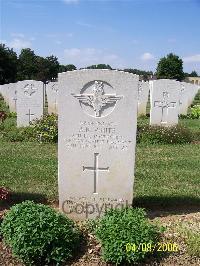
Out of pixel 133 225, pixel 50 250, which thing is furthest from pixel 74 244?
pixel 133 225

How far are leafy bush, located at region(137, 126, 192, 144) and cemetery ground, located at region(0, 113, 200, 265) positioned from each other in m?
0.39

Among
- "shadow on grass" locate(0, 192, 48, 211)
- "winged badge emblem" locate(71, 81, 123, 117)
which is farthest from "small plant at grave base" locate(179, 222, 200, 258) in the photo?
"shadow on grass" locate(0, 192, 48, 211)

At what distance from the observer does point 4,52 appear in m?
61.2

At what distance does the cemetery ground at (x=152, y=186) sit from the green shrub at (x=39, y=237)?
189 mm

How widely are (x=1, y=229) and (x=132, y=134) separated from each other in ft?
6.65

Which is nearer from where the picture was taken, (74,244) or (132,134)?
(74,244)

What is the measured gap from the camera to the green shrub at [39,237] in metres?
4.79

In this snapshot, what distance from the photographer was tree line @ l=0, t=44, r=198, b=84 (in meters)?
60.3

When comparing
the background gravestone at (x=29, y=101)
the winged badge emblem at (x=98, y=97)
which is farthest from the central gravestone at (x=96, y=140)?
the background gravestone at (x=29, y=101)

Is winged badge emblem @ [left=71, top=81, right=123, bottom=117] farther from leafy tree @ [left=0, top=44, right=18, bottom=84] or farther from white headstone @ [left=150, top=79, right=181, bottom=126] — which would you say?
leafy tree @ [left=0, top=44, right=18, bottom=84]

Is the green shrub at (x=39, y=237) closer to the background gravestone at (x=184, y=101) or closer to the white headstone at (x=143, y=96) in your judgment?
the white headstone at (x=143, y=96)

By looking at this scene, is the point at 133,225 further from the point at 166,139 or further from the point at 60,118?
the point at 166,139

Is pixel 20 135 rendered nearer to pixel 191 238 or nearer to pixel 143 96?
pixel 143 96

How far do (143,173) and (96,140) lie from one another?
304 centimetres
